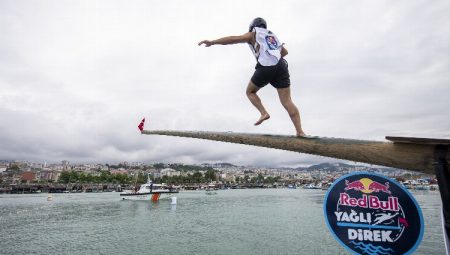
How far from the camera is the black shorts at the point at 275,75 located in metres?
3.42

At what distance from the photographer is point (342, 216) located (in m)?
2.29

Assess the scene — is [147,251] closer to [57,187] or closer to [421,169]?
[421,169]

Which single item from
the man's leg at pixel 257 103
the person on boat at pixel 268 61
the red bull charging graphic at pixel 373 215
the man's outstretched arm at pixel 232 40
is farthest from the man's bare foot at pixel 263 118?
the red bull charging graphic at pixel 373 215

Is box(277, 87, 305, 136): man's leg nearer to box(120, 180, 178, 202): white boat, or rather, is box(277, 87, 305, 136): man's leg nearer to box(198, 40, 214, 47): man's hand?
box(198, 40, 214, 47): man's hand

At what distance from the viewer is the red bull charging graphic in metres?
2.10

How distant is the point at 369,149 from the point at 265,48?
5.95 ft

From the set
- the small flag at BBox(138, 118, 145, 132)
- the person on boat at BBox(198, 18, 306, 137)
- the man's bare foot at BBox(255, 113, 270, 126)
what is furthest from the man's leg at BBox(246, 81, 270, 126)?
the small flag at BBox(138, 118, 145, 132)

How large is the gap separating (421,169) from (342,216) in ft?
2.20

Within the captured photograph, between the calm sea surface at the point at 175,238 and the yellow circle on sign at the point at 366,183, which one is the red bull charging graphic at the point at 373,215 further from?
the calm sea surface at the point at 175,238

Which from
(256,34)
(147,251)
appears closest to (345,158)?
(256,34)

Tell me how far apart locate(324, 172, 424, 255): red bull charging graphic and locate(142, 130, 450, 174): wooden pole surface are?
0.47 feet

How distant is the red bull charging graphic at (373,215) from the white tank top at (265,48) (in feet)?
5.59

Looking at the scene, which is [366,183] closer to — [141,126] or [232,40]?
[232,40]

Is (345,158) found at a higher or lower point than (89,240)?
higher
